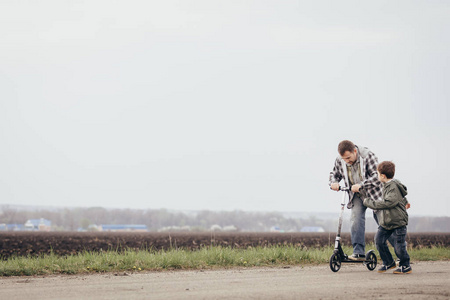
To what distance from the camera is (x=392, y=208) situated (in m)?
8.80

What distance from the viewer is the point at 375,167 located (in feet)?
30.6

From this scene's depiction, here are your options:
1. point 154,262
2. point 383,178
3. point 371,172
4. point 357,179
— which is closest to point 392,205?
point 383,178

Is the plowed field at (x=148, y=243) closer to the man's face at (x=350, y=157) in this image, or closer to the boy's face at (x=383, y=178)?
the man's face at (x=350, y=157)

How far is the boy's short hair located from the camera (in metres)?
8.71

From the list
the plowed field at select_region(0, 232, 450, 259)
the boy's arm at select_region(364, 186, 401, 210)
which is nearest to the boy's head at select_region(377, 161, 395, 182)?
the boy's arm at select_region(364, 186, 401, 210)

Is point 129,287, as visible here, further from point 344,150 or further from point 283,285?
point 344,150

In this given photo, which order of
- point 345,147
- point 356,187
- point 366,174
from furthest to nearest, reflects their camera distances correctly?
point 366,174 < point 345,147 < point 356,187

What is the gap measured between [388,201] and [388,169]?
19.4 inches

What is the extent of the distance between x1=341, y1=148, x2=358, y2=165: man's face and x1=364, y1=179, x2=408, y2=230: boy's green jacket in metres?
0.77

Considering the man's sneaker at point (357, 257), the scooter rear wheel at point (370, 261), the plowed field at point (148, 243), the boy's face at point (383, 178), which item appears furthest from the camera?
A: the plowed field at point (148, 243)

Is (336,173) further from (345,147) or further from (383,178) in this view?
(383,178)

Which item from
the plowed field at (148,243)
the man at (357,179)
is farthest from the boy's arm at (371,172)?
the plowed field at (148,243)

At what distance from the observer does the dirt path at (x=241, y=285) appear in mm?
6355

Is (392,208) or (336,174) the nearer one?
(392,208)
